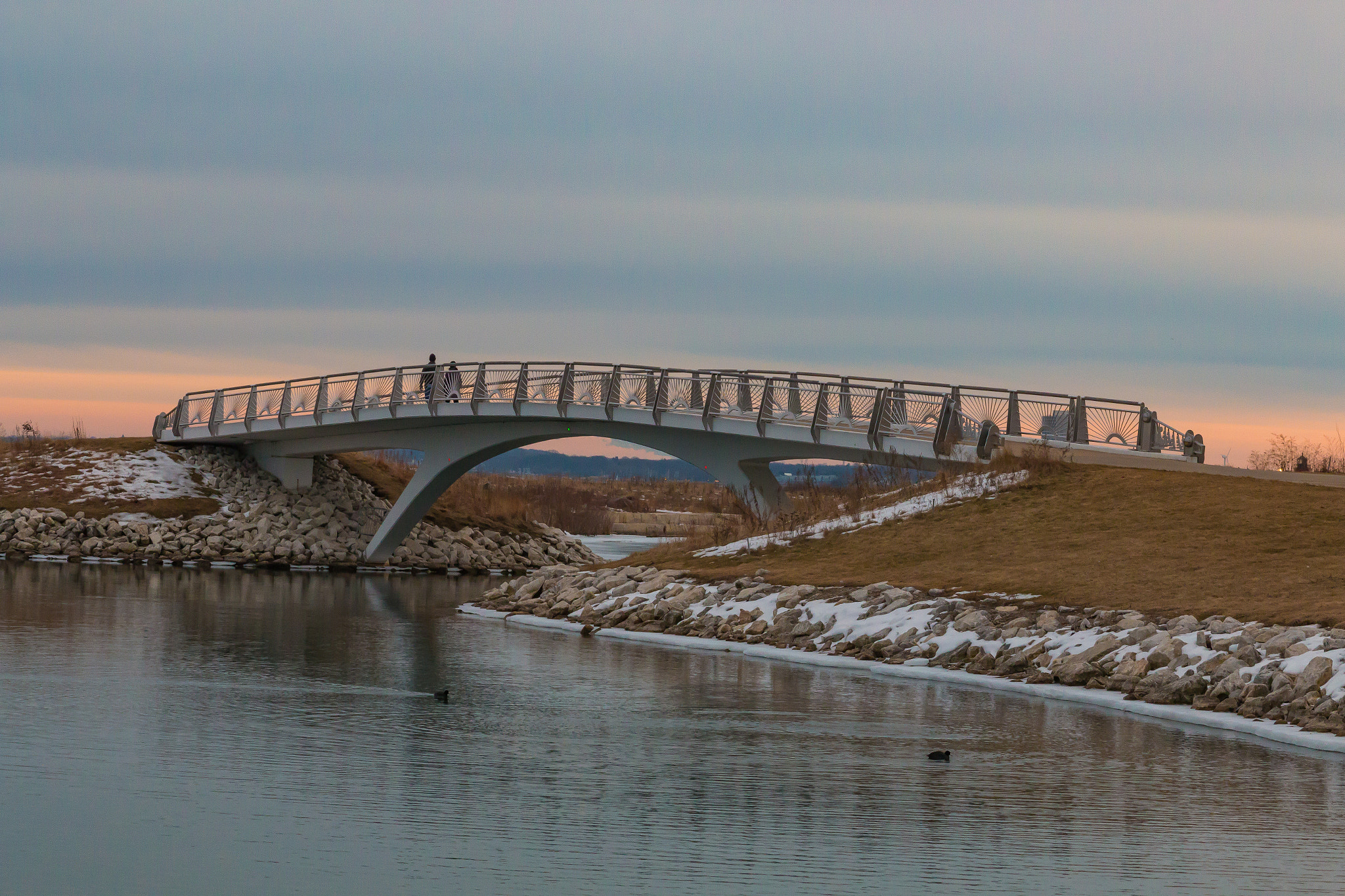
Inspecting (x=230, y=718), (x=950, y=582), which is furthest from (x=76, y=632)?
(x=950, y=582)

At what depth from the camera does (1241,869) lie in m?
9.23

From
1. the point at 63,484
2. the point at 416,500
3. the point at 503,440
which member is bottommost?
the point at 416,500

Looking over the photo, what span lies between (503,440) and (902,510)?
789 inches

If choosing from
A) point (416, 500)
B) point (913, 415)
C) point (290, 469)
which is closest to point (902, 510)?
point (913, 415)

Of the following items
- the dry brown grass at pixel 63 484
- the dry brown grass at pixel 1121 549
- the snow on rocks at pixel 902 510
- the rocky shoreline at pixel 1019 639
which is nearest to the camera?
the rocky shoreline at pixel 1019 639

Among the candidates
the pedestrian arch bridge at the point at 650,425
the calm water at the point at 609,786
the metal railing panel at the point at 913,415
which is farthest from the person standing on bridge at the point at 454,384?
the calm water at the point at 609,786

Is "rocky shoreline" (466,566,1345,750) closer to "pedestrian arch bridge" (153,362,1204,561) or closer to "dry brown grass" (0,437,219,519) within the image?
"pedestrian arch bridge" (153,362,1204,561)

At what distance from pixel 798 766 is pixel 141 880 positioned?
5.67m

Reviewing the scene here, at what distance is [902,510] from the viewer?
27391 mm

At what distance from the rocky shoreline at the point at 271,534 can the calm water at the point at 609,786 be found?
1164 inches

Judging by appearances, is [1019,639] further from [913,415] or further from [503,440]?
[503,440]

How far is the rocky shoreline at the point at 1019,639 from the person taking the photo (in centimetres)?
1497

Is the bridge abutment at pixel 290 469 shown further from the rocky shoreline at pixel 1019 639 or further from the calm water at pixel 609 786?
the calm water at pixel 609 786

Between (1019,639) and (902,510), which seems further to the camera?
(902,510)
